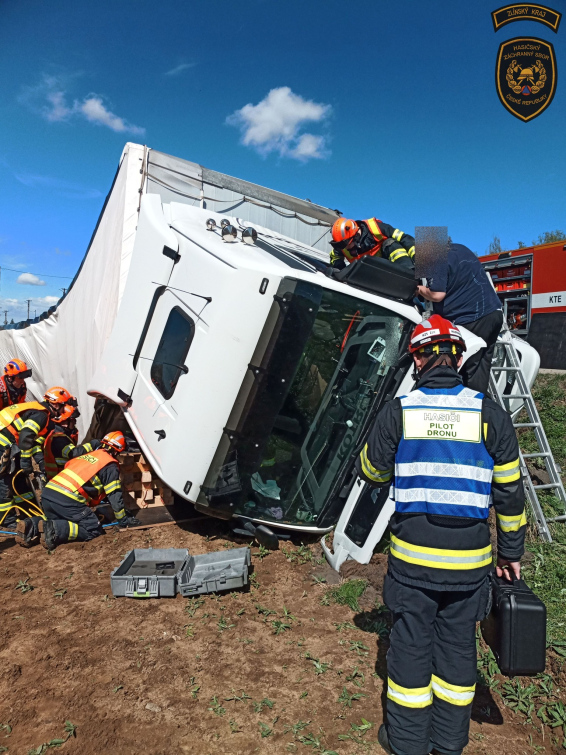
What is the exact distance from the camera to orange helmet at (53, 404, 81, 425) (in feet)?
18.2

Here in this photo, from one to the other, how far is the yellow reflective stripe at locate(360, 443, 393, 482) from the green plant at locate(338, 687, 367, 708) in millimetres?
1129

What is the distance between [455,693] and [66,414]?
4.74 metres

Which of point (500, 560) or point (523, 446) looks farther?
point (523, 446)

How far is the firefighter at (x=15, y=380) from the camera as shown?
21.6ft

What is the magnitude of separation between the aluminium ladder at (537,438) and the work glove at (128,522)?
3381 mm

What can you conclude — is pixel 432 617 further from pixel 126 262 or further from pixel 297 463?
pixel 126 262

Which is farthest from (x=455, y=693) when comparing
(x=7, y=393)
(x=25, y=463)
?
(x=7, y=393)

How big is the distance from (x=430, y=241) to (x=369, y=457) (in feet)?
6.68

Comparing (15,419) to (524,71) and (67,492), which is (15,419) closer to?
(67,492)

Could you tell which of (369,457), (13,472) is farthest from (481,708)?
(13,472)

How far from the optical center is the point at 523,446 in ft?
18.2

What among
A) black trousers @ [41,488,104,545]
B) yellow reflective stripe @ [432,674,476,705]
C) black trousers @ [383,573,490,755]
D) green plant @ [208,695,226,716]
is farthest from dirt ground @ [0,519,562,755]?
black trousers @ [41,488,104,545]

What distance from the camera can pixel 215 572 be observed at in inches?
139

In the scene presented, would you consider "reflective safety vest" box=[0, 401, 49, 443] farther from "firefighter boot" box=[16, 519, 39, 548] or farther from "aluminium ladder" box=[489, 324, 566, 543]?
"aluminium ladder" box=[489, 324, 566, 543]
